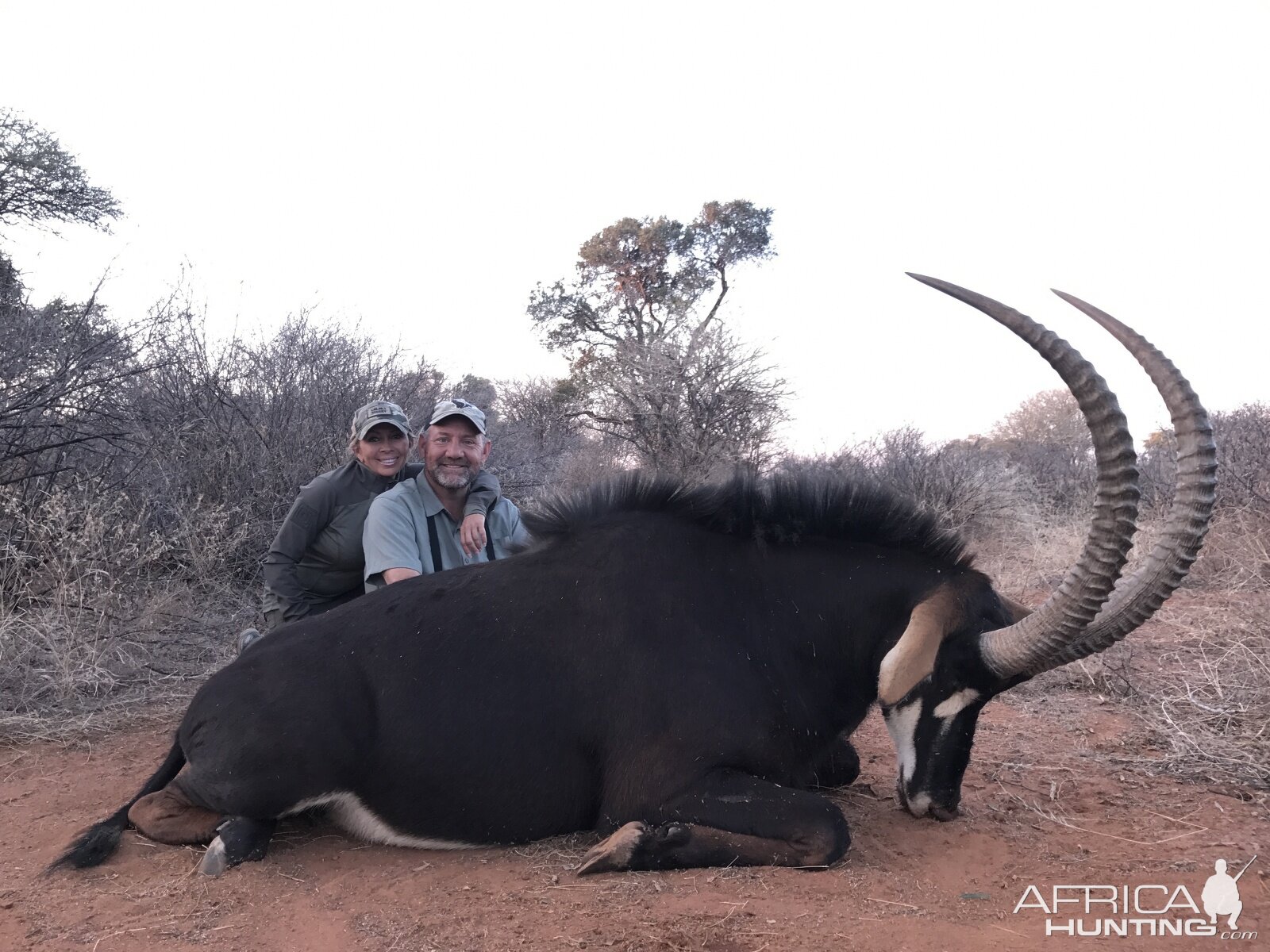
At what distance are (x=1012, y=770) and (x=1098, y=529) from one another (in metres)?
1.88

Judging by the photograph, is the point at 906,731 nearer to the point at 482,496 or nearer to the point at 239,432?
the point at 482,496

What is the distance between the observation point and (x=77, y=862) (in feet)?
11.9

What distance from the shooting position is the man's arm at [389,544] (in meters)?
5.00

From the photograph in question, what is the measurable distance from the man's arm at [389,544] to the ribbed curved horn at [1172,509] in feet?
10.4

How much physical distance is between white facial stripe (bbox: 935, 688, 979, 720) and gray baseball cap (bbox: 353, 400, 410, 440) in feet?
11.9

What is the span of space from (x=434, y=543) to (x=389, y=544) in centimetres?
38

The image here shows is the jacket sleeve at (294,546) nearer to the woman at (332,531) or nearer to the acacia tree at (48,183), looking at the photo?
the woman at (332,531)

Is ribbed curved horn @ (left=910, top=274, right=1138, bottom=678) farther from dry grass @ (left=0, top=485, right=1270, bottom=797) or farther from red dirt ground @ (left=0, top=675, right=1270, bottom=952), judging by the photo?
dry grass @ (left=0, top=485, right=1270, bottom=797)

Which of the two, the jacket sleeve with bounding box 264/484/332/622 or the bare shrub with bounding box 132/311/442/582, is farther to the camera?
the bare shrub with bounding box 132/311/442/582

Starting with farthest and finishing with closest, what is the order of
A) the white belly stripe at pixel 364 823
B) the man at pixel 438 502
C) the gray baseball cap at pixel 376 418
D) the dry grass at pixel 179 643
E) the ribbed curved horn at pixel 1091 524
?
the gray baseball cap at pixel 376 418
the man at pixel 438 502
the dry grass at pixel 179 643
the white belly stripe at pixel 364 823
the ribbed curved horn at pixel 1091 524

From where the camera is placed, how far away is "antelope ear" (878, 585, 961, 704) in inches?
146

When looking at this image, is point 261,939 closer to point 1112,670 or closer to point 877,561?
point 877,561

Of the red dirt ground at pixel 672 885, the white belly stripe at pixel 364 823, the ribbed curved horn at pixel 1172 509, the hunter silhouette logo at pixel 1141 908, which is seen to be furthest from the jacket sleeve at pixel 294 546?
the hunter silhouette logo at pixel 1141 908

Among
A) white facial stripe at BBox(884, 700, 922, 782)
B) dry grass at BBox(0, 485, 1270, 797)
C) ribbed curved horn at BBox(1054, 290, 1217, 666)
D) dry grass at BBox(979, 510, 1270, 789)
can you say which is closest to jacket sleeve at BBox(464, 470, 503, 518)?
dry grass at BBox(0, 485, 1270, 797)
